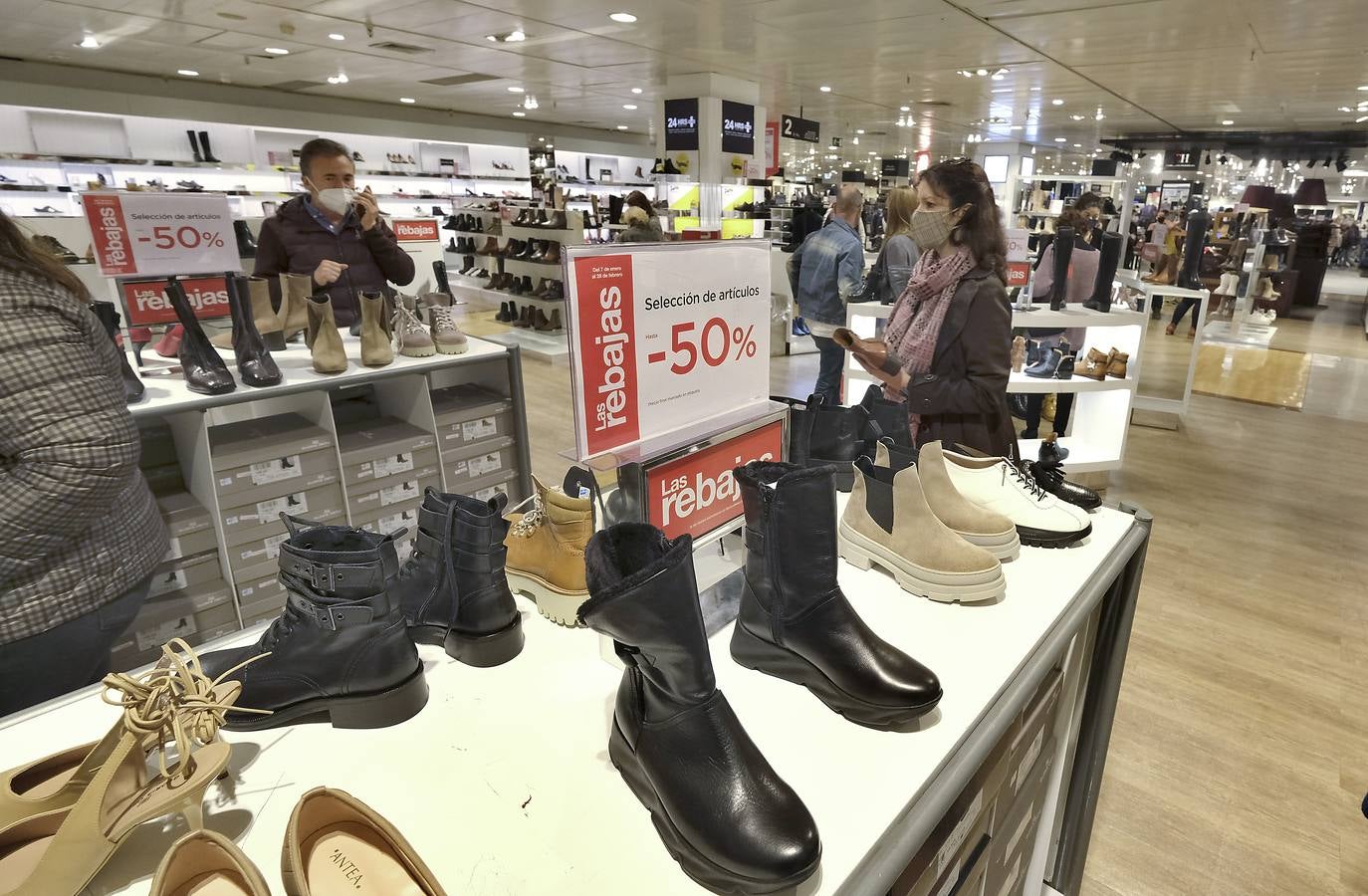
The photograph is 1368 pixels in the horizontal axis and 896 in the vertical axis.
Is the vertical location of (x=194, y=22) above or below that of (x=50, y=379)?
above

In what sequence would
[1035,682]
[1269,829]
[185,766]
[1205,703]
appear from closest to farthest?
[185,766] < [1035,682] < [1269,829] < [1205,703]

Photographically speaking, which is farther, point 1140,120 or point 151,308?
point 1140,120

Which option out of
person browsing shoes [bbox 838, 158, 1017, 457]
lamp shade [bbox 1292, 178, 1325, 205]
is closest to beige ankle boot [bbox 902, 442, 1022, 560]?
person browsing shoes [bbox 838, 158, 1017, 457]

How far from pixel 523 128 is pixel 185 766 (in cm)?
1566

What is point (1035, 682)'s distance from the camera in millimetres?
1032

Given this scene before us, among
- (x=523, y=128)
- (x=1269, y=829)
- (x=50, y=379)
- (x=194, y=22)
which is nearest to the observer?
(x=50, y=379)

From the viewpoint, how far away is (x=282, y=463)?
2.62 m

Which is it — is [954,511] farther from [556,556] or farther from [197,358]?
[197,358]

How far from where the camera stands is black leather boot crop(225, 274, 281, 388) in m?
2.47

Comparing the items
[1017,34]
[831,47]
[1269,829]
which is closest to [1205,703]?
[1269,829]

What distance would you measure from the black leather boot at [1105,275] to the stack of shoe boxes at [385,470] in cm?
397

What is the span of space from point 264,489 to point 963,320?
237cm

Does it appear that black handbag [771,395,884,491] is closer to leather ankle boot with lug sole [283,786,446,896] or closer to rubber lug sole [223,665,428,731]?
rubber lug sole [223,665,428,731]

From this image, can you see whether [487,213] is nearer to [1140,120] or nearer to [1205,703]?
[1205,703]
